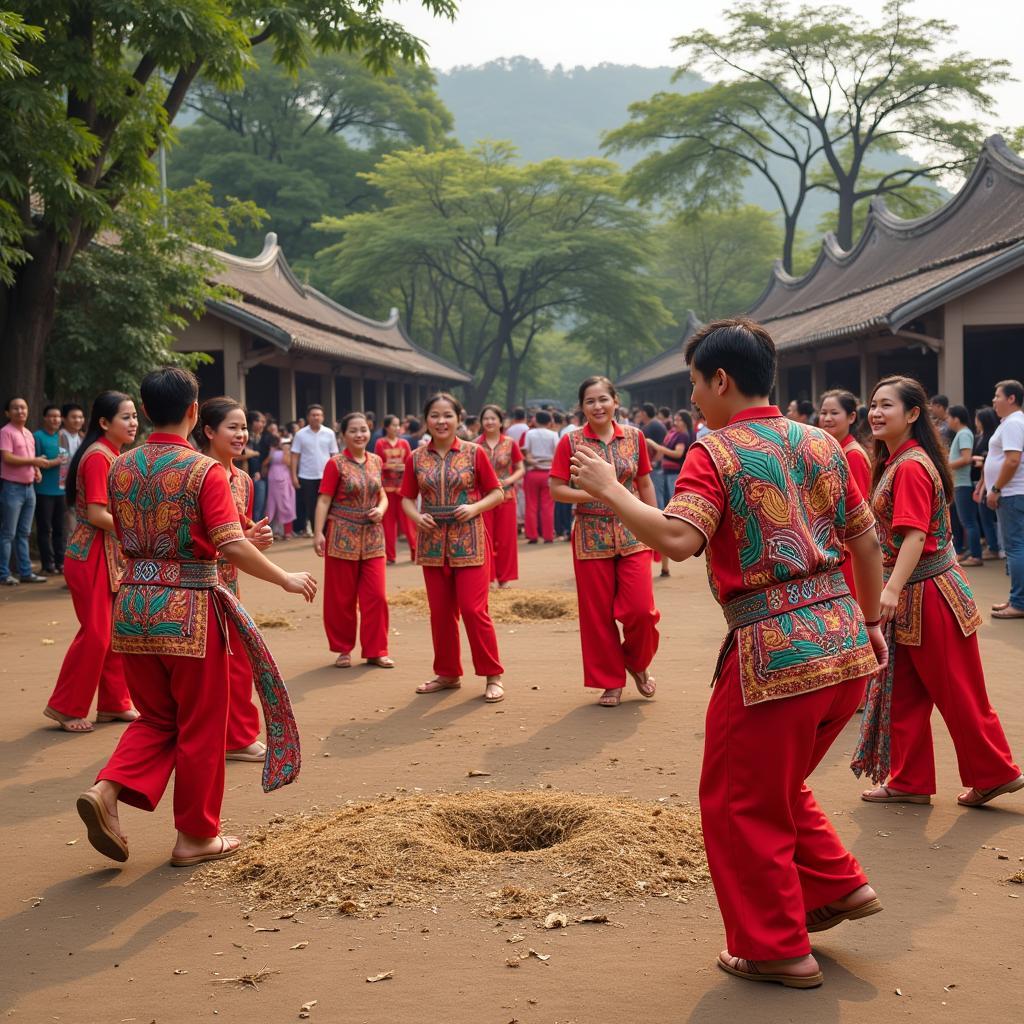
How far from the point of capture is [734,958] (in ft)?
11.6

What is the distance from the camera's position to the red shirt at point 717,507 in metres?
3.27

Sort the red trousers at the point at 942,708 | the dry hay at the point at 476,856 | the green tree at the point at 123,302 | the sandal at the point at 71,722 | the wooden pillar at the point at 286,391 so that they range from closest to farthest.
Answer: the dry hay at the point at 476,856 → the red trousers at the point at 942,708 → the sandal at the point at 71,722 → the green tree at the point at 123,302 → the wooden pillar at the point at 286,391

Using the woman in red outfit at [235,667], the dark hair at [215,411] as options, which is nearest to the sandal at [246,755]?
the woman in red outfit at [235,667]

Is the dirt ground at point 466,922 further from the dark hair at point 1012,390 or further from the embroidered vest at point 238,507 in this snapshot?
the dark hair at point 1012,390

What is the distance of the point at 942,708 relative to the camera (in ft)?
16.2

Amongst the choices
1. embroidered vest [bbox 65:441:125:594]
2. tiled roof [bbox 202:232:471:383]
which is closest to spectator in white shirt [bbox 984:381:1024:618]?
embroidered vest [bbox 65:441:125:594]

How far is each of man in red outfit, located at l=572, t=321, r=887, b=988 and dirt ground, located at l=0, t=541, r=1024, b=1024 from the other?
29cm

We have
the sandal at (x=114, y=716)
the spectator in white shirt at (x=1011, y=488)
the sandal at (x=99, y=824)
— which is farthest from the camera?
the spectator in white shirt at (x=1011, y=488)

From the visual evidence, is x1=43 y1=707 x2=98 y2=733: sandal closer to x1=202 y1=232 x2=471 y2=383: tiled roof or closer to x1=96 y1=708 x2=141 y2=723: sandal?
x1=96 y1=708 x2=141 y2=723: sandal

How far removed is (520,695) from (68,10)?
890 centimetres

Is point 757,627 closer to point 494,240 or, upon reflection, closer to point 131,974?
point 131,974

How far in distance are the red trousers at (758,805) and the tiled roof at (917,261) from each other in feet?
45.8

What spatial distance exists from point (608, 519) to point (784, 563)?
3725 mm

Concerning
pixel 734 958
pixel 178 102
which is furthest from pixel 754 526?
pixel 178 102
